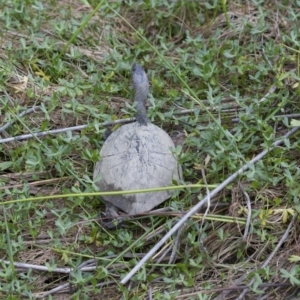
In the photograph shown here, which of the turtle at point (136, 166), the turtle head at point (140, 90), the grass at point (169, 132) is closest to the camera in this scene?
the grass at point (169, 132)

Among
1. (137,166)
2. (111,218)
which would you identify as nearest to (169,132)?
(137,166)

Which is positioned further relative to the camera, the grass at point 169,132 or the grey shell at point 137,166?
the grey shell at point 137,166

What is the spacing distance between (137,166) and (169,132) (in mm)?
339

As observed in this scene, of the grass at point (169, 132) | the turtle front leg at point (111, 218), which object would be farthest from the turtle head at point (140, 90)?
the turtle front leg at point (111, 218)

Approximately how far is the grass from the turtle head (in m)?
0.05

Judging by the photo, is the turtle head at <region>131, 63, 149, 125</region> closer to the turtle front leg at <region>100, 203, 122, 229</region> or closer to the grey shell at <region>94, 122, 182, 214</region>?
the grey shell at <region>94, 122, 182, 214</region>

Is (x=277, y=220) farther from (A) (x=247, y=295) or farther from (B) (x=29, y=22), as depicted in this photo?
(B) (x=29, y=22)

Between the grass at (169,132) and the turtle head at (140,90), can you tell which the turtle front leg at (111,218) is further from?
the turtle head at (140,90)

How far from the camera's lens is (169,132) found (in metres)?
2.47

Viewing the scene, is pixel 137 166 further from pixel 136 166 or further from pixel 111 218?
pixel 111 218

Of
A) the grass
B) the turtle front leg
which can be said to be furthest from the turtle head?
the turtle front leg

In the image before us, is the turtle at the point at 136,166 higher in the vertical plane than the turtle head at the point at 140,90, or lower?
lower

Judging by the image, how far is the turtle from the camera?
216cm

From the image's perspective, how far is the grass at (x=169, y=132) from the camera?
202 centimetres
